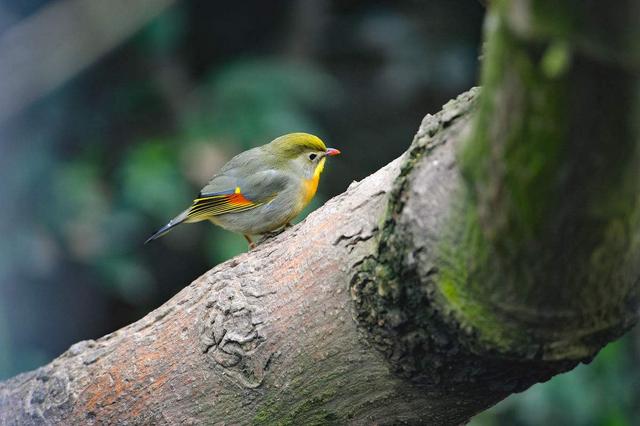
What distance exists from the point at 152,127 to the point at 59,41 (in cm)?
79

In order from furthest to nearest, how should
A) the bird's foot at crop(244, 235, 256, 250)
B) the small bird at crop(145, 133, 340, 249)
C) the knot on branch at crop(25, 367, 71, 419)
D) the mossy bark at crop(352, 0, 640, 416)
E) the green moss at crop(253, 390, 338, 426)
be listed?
the small bird at crop(145, 133, 340, 249) → the bird's foot at crop(244, 235, 256, 250) → the knot on branch at crop(25, 367, 71, 419) → the green moss at crop(253, 390, 338, 426) → the mossy bark at crop(352, 0, 640, 416)

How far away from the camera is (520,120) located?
3.55 ft

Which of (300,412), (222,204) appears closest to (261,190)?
(222,204)

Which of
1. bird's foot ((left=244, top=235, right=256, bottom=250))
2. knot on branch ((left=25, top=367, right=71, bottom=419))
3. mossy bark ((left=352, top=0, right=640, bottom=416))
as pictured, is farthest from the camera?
bird's foot ((left=244, top=235, right=256, bottom=250))

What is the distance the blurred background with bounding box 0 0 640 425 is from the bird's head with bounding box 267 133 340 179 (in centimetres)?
70

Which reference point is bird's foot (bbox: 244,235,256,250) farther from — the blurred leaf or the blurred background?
the blurred leaf

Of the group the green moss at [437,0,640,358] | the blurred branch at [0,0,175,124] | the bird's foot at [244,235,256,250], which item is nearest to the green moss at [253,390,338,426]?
the green moss at [437,0,640,358]

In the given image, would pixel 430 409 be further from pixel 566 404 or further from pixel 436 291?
pixel 566 404

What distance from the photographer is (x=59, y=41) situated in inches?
171

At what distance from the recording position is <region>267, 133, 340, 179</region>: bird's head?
138 inches

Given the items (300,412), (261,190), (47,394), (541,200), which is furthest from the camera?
(261,190)

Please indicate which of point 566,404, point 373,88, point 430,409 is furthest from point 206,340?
point 373,88

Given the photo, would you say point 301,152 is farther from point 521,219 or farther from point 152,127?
point 521,219

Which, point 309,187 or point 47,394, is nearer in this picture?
point 47,394
